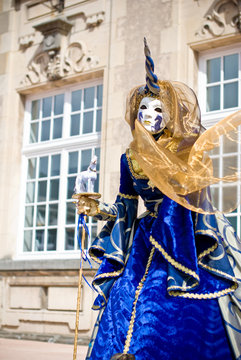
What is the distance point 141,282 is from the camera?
10.1 ft

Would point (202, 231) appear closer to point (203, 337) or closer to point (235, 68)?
point (203, 337)

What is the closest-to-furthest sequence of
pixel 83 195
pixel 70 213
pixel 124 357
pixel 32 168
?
pixel 124 357 < pixel 83 195 < pixel 70 213 < pixel 32 168

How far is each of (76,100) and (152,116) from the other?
212 inches

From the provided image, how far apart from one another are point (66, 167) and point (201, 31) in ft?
8.91

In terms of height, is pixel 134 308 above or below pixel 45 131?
below

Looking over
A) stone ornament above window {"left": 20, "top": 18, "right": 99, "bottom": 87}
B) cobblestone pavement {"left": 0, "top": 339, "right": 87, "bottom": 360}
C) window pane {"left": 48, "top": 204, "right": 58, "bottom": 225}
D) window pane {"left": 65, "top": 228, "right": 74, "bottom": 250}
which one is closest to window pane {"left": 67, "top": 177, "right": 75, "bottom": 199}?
window pane {"left": 48, "top": 204, "right": 58, "bottom": 225}

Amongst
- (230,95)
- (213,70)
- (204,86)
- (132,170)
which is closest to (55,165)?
(204,86)

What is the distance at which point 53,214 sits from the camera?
28.3 feet

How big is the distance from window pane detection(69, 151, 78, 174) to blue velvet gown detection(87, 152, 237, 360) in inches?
204

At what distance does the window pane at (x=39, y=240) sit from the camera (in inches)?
341

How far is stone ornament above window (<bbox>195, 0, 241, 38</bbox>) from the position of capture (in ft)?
22.4

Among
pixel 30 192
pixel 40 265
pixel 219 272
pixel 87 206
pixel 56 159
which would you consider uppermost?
pixel 56 159

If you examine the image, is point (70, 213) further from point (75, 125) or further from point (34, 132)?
point (34, 132)

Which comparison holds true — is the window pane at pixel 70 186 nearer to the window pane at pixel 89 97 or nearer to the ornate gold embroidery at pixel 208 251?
the window pane at pixel 89 97
